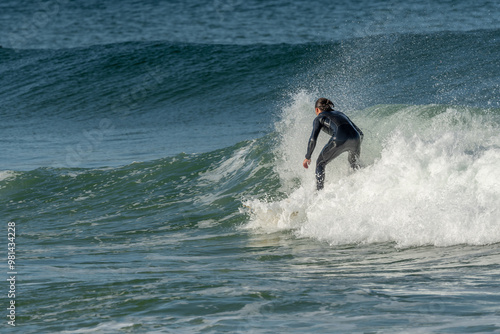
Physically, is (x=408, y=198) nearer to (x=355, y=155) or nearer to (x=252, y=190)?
(x=355, y=155)

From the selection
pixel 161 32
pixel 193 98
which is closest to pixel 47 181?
pixel 193 98

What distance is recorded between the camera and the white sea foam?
784 centimetres

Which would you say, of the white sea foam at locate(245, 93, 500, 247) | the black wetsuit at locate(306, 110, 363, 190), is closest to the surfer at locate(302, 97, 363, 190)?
A: the black wetsuit at locate(306, 110, 363, 190)

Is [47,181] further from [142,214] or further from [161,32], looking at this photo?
[161,32]

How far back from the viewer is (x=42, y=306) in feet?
19.4

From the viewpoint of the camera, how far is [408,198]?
880 cm

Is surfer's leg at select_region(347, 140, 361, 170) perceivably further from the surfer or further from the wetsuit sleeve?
the wetsuit sleeve

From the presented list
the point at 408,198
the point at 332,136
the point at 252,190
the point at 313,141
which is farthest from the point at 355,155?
the point at 252,190

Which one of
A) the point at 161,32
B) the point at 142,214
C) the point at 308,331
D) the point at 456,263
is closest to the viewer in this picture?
the point at 308,331

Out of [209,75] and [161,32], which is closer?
[209,75]

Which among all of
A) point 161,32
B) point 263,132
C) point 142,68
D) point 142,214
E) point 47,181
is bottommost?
point 142,214

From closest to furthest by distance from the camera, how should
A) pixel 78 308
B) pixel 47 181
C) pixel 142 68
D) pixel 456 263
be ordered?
pixel 78 308 < pixel 456 263 < pixel 47 181 < pixel 142 68

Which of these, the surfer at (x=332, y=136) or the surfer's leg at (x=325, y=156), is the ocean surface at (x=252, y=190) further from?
the surfer at (x=332, y=136)

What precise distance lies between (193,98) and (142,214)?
14358 millimetres
